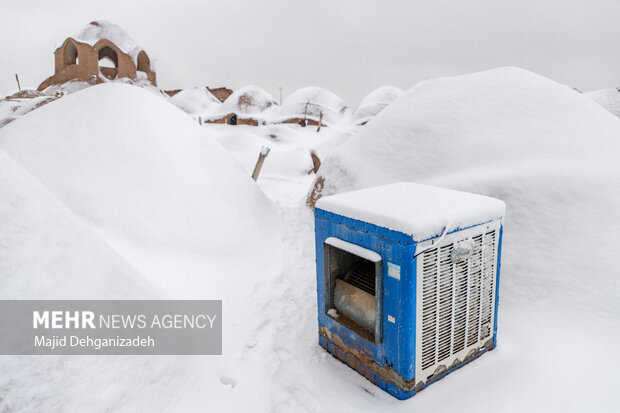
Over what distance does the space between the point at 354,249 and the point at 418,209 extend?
0.47 meters

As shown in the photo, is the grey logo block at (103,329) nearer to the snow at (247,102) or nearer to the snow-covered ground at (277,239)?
the snow-covered ground at (277,239)

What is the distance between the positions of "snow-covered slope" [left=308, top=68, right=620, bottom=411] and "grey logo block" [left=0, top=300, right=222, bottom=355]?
1.64 metres

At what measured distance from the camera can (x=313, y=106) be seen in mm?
30203

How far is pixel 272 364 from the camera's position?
9.04ft

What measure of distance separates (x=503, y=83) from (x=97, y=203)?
580 centimetres

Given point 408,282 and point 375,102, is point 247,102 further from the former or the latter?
point 408,282

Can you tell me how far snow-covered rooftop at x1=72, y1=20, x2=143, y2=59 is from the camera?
22.0 meters

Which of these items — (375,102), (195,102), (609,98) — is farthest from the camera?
(195,102)

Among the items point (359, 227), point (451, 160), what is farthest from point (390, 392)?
point (451, 160)

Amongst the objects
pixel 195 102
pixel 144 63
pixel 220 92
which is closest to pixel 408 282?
pixel 144 63

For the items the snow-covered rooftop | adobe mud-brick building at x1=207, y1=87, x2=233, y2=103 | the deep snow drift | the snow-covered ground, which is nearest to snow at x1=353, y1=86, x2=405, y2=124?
adobe mud-brick building at x1=207, y1=87, x2=233, y2=103

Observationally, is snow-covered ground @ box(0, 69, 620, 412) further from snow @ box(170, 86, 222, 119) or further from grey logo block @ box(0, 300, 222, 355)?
snow @ box(170, 86, 222, 119)

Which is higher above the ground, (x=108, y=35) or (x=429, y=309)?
(x=108, y=35)

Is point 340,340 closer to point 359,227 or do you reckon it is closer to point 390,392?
point 390,392
